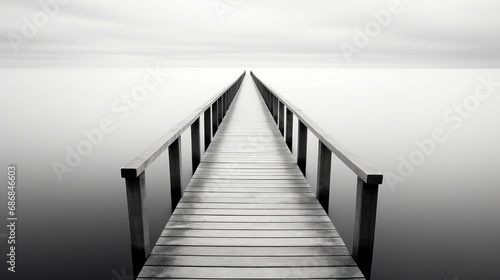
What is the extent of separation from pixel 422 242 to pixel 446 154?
8131 millimetres

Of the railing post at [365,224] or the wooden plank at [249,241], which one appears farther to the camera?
the wooden plank at [249,241]

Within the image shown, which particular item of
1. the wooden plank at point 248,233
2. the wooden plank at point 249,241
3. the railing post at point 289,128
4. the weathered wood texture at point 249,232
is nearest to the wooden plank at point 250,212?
the weathered wood texture at point 249,232

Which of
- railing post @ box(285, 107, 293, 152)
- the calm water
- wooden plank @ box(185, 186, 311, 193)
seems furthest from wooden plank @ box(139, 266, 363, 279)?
railing post @ box(285, 107, 293, 152)

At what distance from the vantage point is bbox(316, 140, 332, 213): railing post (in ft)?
12.9

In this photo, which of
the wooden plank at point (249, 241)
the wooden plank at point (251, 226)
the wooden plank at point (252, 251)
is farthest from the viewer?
the wooden plank at point (251, 226)

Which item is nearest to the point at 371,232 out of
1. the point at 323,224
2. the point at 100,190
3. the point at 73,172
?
the point at 323,224

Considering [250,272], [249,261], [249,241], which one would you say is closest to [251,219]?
[249,241]

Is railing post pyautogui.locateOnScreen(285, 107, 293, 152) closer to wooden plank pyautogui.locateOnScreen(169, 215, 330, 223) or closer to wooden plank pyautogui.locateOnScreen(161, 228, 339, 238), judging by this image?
wooden plank pyautogui.locateOnScreen(169, 215, 330, 223)

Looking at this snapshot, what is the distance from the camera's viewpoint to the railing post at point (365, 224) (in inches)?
101

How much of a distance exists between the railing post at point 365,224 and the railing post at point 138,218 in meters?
1.62

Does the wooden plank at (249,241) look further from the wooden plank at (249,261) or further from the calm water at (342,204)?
the calm water at (342,204)

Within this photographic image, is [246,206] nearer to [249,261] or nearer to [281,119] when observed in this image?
[249,261]

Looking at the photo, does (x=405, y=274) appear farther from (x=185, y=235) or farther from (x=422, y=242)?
(x=185, y=235)

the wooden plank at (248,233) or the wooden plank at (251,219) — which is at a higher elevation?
the wooden plank at (251,219)
